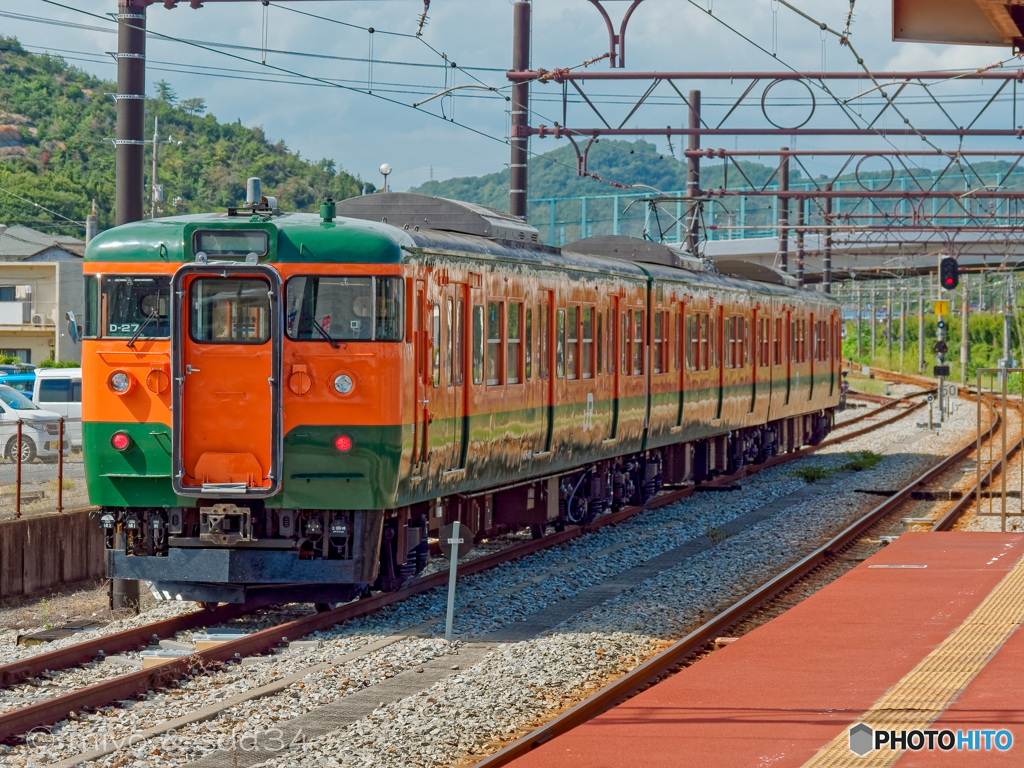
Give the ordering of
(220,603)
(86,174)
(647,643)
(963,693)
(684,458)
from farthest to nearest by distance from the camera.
Answer: (86,174) < (684,458) < (220,603) < (647,643) < (963,693)

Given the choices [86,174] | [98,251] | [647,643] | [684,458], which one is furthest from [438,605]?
[86,174]

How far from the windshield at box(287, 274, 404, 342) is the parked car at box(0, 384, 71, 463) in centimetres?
479

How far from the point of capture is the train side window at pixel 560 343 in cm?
1633

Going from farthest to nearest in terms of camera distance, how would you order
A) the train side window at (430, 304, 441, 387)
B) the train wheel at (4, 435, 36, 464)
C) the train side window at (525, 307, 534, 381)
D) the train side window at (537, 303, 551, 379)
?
1. the train wheel at (4, 435, 36, 464)
2. the train side window at (537, 303, 551, 379)
3. the train side window at (525, 307, 534, 381)
4. the train side window at (430, 304, 441, 387)

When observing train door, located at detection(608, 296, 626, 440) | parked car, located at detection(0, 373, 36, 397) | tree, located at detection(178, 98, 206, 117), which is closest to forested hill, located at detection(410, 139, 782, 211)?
tree, located at detection(178, 98, 206, 117)

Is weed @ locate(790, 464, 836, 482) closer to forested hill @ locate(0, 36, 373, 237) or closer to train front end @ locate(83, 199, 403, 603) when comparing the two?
train front end @ locate(83, 199, 403, 603)

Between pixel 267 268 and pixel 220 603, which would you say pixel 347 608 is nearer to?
pixel 220 603

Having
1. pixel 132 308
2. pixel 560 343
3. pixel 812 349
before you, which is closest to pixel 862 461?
pixel 812 349

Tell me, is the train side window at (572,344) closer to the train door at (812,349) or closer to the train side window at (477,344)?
the train side window at (477,344)

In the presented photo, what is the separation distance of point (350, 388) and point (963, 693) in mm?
5051

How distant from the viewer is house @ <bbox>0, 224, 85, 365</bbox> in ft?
184

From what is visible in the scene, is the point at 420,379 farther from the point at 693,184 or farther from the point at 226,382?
the point at 693,184

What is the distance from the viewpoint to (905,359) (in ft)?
297

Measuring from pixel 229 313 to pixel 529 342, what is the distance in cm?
427
